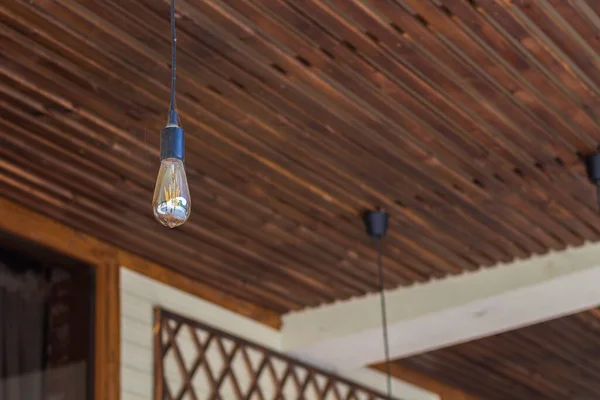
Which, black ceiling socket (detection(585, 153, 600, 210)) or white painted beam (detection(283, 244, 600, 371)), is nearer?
black ceiling socket (detection(585, 153, 600, 210))

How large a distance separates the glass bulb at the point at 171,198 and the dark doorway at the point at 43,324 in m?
2.22

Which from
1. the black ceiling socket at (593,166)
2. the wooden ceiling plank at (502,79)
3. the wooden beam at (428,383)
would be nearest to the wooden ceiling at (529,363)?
the wooden beam at (428,383)

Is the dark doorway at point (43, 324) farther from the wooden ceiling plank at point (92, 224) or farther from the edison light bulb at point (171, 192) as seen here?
the edison light bulb at point (171, 192)

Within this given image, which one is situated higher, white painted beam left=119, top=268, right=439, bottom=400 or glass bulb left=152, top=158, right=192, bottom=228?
A: white painted beam left=119, top=268, right=439, bottom=400

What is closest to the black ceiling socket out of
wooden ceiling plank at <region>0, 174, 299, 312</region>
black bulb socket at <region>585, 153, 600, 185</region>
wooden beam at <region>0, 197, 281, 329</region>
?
black bulb socket at <region>585, 153, 600, 185</region>

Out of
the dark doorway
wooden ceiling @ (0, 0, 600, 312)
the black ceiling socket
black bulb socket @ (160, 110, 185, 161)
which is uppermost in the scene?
wooden ceiling @ (0, 0, 600, 312)

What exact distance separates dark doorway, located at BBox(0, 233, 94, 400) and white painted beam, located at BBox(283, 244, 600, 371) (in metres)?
1.22

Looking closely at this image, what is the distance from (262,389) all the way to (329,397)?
0.60m

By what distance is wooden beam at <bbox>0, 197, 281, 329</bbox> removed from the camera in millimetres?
4020

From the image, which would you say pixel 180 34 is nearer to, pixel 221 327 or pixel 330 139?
pixel 330 139

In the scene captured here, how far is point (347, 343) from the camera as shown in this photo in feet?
16.9

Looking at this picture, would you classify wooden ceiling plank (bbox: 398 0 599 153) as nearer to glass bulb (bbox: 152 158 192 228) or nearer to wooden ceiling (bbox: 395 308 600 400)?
glass bulb (bbox: 152 158 192 228)

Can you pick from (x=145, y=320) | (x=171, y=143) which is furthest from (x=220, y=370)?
(x=171, y=143)

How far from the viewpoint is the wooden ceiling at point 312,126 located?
121 inches
